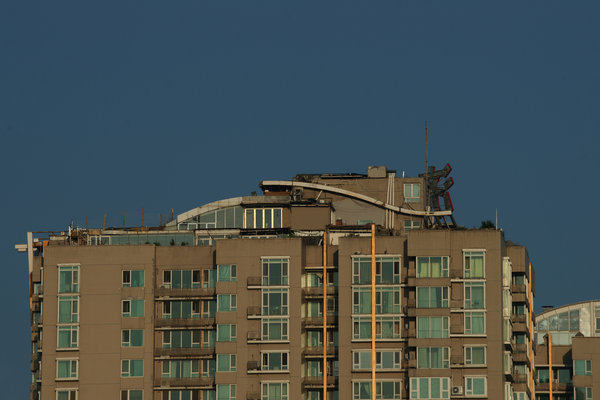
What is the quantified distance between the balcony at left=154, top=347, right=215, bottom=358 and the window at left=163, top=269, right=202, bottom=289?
624cm

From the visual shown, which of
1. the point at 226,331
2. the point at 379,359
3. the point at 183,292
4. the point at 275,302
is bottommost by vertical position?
the point at 379,359

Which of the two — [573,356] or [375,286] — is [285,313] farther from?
[573,356]

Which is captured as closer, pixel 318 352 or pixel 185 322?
pixel 318 352

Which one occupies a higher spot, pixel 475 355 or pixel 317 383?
pixel 475 355

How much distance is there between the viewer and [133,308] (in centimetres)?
15075

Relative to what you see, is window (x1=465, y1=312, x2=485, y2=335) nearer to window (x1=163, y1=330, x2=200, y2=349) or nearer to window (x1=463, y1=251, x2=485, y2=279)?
window (x1=463, y1=251, x2=485, y2=279)

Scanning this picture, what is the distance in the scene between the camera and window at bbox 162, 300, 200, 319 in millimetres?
151500

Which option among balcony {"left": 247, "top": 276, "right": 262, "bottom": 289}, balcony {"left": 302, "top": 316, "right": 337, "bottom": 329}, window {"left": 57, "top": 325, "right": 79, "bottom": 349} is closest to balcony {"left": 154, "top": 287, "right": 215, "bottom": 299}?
balcony {"left": 247, "top": 276, "right": 262, "bottom": 289}

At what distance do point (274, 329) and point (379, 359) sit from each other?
10.4 metres

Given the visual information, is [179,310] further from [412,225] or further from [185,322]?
[412,225]

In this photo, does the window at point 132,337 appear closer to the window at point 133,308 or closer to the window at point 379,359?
the window at point 133,308

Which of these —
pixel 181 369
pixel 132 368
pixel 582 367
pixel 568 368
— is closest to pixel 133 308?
pixel 132 368

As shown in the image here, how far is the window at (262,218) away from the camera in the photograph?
554ft

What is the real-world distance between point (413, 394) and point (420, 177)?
36759 mm
